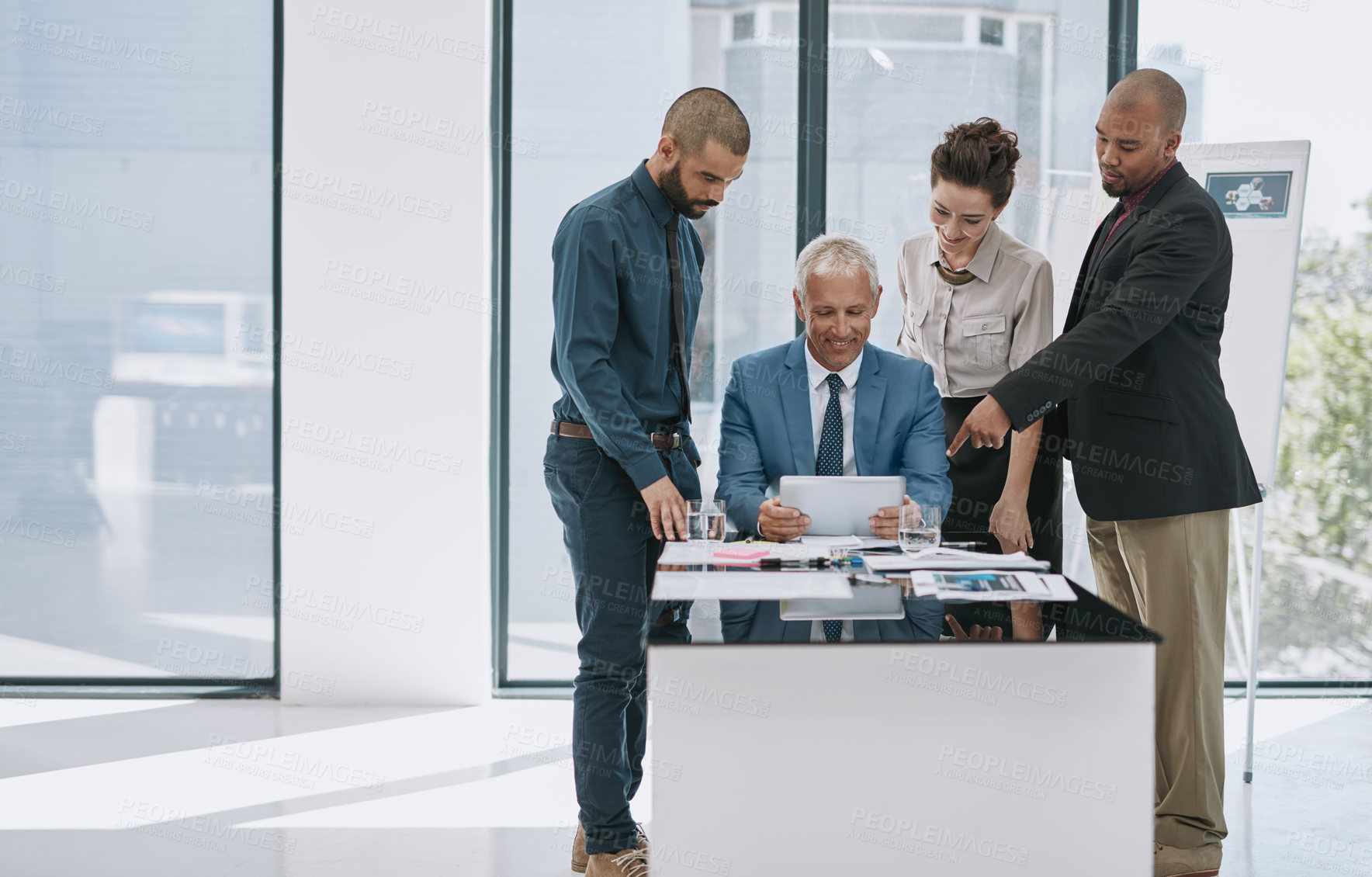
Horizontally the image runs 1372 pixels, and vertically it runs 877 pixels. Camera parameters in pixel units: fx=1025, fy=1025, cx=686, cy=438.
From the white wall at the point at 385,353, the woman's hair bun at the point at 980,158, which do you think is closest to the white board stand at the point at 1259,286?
the woman's hair bun at the point at 980,158

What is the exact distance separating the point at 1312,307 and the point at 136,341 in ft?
15.1

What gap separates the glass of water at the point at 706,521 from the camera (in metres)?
2.02

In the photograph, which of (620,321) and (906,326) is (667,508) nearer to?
(620,321)

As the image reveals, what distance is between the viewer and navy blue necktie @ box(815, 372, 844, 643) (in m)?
2.41

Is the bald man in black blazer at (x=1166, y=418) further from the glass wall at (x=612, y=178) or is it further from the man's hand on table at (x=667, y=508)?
the glass wall at (x=612, y=178)

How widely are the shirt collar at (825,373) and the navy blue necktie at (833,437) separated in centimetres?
1

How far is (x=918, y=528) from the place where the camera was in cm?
197

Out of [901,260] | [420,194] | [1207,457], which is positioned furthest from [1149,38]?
[420,194]

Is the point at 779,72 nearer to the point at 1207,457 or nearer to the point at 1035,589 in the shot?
the point at 1207,457

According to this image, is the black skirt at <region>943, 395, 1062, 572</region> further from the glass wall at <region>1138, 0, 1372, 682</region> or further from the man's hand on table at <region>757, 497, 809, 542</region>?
the glass wall at <region>1138, 0, 1372, 682</region>

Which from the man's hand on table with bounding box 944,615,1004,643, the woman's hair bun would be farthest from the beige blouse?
the man's hand on table with bounding box 944,615,1004,643

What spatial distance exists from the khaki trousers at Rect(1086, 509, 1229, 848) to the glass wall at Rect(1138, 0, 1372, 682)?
5.41 feet

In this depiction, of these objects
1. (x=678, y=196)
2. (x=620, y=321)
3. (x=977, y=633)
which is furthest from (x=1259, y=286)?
(x=977, y=633)

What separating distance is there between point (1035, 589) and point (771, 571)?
1.43ft
